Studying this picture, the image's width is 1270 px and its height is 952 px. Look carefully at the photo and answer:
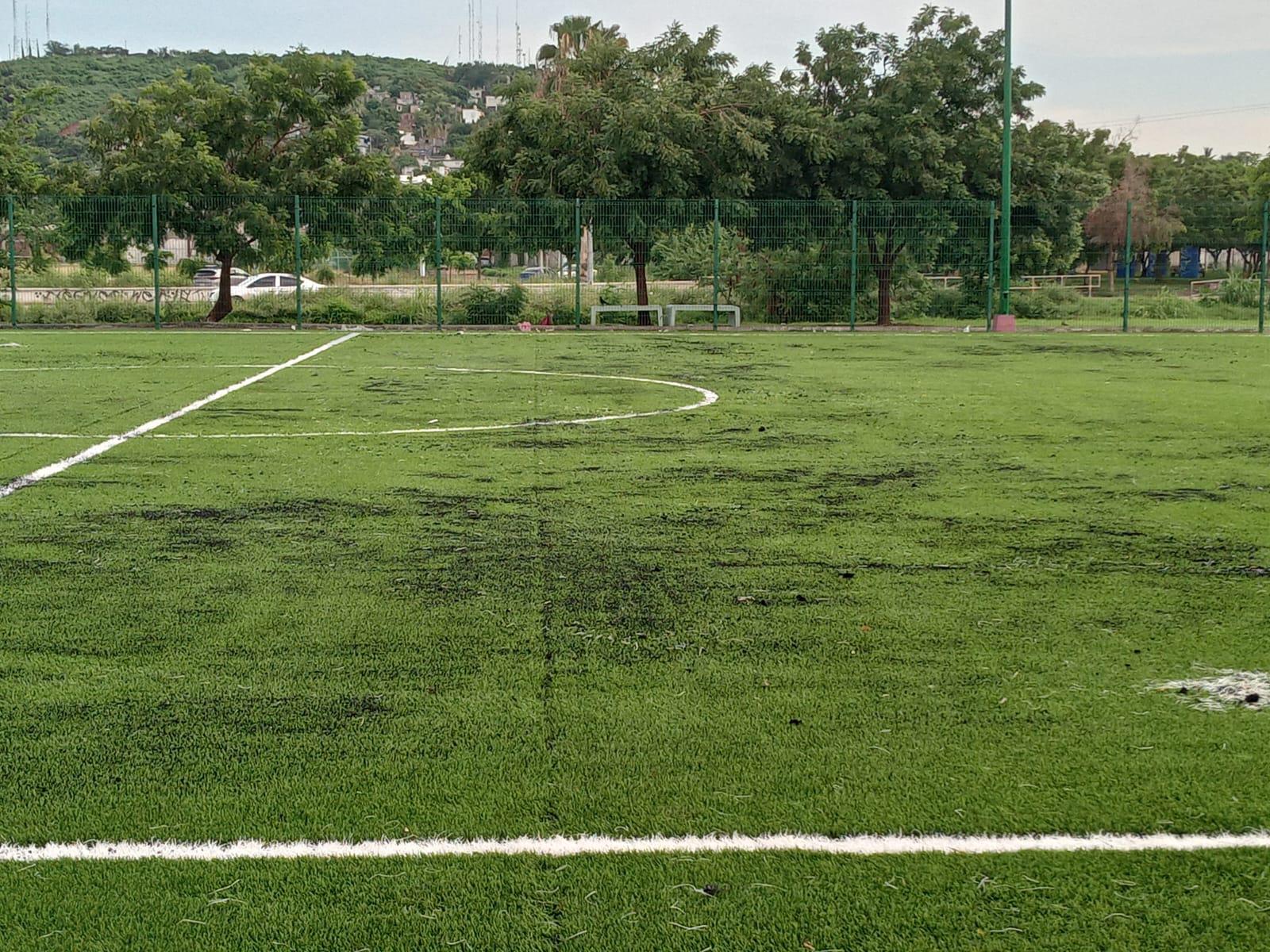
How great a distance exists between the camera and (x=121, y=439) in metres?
9.82

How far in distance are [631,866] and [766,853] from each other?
306 millimetres

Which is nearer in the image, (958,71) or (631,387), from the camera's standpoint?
(631,387)

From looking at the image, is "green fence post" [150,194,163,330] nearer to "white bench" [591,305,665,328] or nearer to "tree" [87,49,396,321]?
"tree" [87,49,396,321]

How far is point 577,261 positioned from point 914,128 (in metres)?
7.49

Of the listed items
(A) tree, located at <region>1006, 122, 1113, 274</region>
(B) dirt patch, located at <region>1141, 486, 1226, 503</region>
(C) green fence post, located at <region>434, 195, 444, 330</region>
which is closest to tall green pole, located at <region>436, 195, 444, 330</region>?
(C) green fence post, located at <region>434, 195, 444, 330</region>

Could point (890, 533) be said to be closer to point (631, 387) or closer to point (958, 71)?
point (631, 387)

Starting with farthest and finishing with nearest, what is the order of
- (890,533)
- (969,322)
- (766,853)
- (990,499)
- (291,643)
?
(969,322) < (990,499) < (890,533) < (291,643) < (766,853)

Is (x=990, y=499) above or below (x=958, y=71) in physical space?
below

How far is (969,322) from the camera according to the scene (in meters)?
28.5

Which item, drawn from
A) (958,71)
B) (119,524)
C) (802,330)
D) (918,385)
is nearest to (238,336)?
(802,330)

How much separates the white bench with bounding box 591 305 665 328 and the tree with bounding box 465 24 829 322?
13.3 inches

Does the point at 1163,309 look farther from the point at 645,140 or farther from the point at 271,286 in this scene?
the point at 271,286

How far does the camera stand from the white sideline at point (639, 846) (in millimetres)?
3037

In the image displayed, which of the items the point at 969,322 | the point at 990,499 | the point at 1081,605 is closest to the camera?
the point at 1081,605
